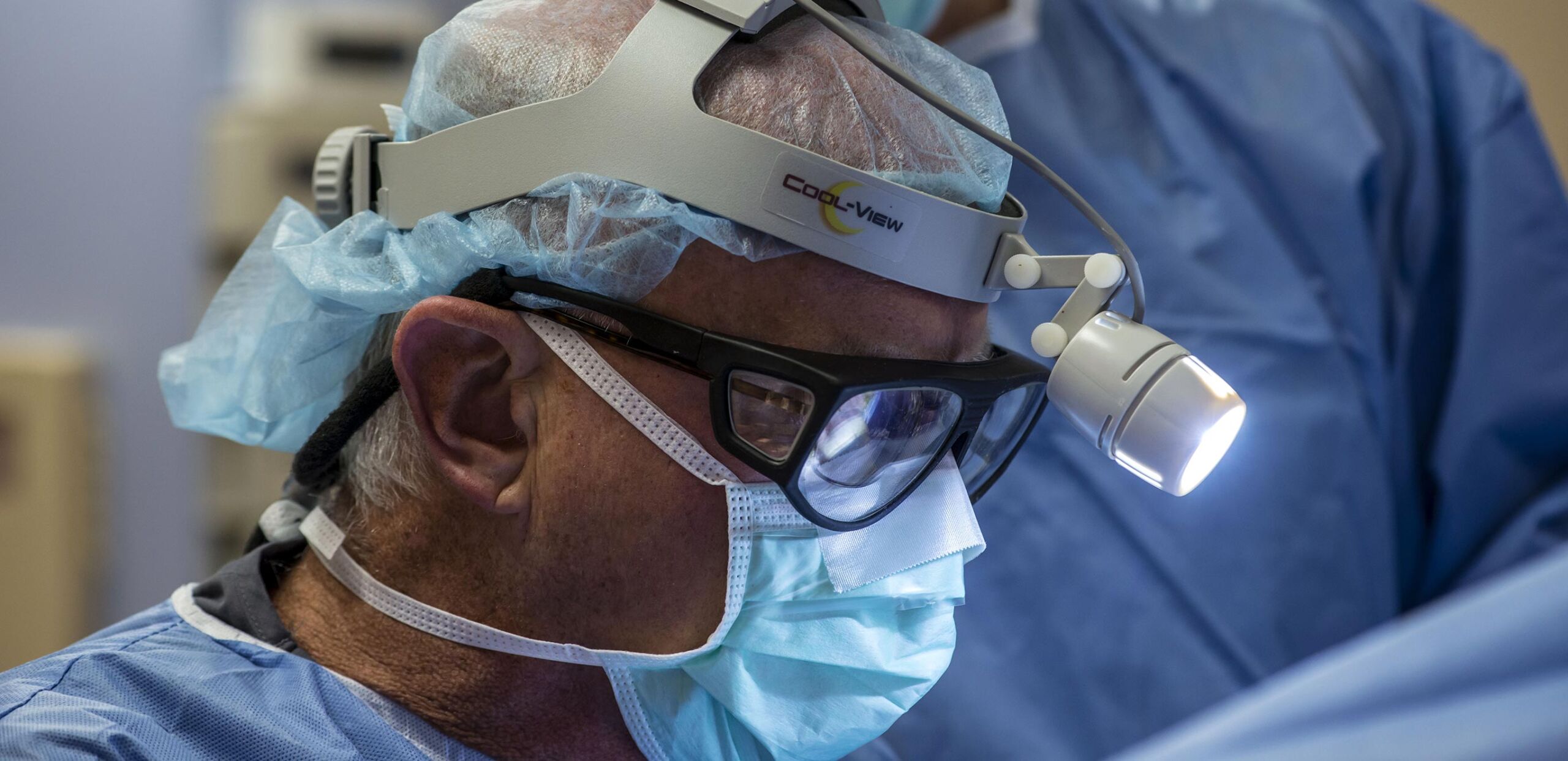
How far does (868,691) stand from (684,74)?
0.59m

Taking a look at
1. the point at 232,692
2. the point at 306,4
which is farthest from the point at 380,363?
the point at 306,4

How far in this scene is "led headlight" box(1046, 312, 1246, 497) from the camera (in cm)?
93

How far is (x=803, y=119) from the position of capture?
1004mm

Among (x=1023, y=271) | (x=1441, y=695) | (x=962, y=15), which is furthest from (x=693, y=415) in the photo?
(x=962, y=15)

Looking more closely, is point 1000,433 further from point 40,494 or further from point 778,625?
point 40,494

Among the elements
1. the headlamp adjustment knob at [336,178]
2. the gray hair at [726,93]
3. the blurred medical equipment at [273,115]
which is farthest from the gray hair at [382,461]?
the blurred medical equipment at [273,115]

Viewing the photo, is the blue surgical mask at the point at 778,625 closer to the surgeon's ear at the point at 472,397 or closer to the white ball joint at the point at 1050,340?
the surgeon's ear at the point at 472,397

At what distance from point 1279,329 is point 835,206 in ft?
3.94

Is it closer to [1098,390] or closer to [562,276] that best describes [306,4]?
[562,276]

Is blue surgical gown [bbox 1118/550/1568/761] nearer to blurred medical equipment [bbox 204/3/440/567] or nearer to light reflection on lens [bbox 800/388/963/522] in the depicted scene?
light reflection on lens [bbox 800/388/963/522]

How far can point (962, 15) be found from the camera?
2.00m

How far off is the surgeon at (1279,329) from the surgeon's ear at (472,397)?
0.90 meters

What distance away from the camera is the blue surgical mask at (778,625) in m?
1.03

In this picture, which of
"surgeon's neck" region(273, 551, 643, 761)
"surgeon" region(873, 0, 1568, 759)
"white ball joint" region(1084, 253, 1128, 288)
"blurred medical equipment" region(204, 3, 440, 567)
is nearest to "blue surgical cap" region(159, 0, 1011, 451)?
"white ball joint" region(1084, 253, 1128, 288)
